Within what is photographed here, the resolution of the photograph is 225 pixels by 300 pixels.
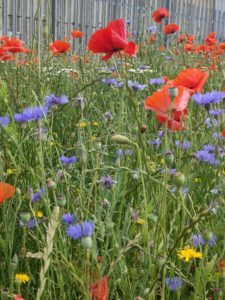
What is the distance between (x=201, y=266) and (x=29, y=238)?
1.32 feet

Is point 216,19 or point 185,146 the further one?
point 216,19

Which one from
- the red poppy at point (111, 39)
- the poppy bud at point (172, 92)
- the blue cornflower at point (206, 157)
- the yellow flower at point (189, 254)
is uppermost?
the red poppy at point (111, 39)

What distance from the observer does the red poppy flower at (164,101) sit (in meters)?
1.11

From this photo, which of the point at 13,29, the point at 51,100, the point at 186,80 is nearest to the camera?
the point at 186,80

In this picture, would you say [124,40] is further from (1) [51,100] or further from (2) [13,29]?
(2) [13,29]

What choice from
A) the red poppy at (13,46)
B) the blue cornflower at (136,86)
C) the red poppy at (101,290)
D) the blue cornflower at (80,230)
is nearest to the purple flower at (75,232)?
the blue cornflower at (80,230)

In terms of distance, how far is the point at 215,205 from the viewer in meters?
1.13

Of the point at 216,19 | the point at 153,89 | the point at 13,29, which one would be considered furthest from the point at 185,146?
the point at 216,19

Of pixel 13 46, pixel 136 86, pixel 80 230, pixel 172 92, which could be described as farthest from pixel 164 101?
pixel 13 46

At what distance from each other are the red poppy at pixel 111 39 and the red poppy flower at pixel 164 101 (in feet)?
0.38

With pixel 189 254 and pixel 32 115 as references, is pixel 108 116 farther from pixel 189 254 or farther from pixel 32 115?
pixel 189 254

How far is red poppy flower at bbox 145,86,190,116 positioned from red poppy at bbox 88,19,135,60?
0.12m

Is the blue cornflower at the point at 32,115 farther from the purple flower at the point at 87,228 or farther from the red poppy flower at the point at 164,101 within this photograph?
the purple flower at the point at 87,228

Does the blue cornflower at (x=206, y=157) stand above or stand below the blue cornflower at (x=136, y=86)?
below
